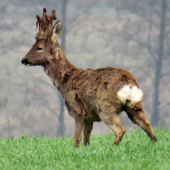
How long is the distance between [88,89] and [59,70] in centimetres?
78

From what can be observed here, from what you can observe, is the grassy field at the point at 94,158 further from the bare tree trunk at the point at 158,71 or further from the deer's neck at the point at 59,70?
the bare tree trunk at the point at 158,71

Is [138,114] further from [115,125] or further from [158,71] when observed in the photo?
[158,71]

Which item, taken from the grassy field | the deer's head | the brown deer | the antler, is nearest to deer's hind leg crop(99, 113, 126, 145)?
the brown deer

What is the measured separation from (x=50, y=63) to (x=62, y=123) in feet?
20.5

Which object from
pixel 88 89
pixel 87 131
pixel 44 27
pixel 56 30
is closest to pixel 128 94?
pixel 88 89

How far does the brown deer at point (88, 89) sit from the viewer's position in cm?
609

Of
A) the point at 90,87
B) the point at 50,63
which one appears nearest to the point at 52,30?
the point at 50,63

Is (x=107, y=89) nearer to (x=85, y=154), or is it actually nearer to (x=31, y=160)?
(x=85, y=154)

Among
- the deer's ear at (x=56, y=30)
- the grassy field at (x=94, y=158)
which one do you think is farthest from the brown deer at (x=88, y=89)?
the grassy field at (x=94, y=158)

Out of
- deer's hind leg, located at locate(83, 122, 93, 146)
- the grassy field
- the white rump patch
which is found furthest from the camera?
deer's hind leg, located at locate(83, 122, 93, 146)

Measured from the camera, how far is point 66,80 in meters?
6.92

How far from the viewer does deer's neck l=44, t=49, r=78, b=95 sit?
6.95m

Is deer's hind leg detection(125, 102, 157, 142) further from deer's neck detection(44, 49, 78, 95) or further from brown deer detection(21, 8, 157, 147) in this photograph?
deer's neck detection(44, 49, 78, 95)

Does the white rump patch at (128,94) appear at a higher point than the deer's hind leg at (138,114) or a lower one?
higher
